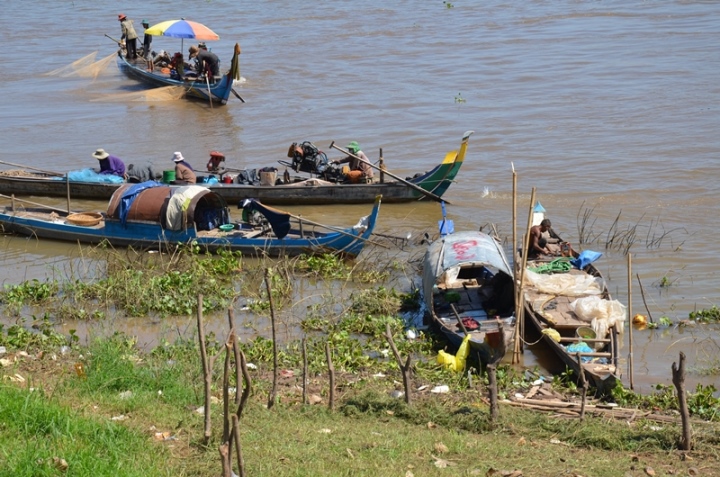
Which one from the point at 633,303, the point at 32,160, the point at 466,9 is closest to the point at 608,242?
the point at 633,303

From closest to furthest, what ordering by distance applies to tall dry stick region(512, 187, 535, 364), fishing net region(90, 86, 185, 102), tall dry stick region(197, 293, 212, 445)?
tall dry stick region(197, 293, 212, 445), tall dry stick region(512, 187, 535, 364), fishing net region(90, 86, 185, 102)

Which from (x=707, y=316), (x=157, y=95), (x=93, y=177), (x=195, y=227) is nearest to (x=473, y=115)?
(x=157, y=95)

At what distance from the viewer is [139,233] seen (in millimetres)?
12398

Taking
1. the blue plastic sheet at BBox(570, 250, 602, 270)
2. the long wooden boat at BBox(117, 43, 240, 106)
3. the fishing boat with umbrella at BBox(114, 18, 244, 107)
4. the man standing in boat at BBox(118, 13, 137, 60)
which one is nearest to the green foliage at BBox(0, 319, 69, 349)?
the blue plastic sheet at BBox(570, 250, 602, 270)

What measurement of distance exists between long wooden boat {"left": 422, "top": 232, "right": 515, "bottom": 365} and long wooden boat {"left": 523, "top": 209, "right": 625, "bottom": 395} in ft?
0.94

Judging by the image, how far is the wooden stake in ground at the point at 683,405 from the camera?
5859 millimetres

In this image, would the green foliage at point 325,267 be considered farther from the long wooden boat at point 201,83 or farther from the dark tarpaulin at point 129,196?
the long wooden boat at point 201,83

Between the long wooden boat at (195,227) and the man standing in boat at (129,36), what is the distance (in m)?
11.2

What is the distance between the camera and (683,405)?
19.2ft

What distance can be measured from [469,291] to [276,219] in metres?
2.83

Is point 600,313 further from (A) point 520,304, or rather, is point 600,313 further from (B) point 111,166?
(B) point 111,166

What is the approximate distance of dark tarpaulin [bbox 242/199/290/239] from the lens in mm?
11750

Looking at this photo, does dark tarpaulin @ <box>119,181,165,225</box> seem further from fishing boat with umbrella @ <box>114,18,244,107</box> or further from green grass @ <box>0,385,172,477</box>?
fishing boat with umbrella @ <box>114,18,244,107</box>

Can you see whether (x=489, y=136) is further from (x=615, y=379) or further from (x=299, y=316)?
(x=615, y=379)
